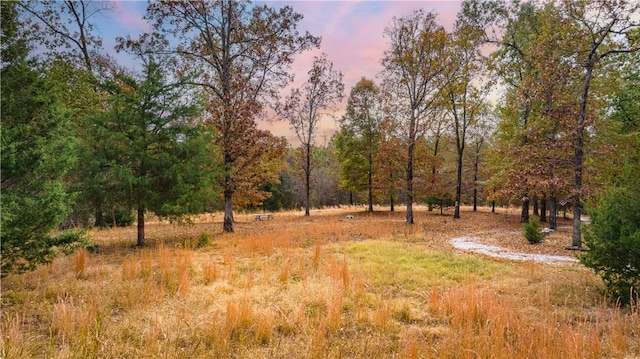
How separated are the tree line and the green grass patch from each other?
11.2 feet

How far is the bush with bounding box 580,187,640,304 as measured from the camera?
15.7ft

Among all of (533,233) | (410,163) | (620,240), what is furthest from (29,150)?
(410,163)

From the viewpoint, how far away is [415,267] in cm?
758

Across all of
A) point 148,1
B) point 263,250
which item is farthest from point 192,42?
point 263,250

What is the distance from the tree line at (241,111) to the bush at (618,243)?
84 cm

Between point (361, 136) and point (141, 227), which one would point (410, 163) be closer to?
point (361, 136)

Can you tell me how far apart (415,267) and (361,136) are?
738 inches

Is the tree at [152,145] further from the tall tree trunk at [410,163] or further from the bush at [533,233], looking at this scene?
the bush at [533,233]

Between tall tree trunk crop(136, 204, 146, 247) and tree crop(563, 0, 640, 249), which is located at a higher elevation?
tree crop(563, 0, 640, 249)

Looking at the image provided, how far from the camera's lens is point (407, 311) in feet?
15.0

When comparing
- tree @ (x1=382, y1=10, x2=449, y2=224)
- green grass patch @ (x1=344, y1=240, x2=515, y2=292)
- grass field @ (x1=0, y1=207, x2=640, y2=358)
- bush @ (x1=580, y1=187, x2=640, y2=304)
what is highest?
tree @ (x1=382, y1=10, x2=449, y2=224)

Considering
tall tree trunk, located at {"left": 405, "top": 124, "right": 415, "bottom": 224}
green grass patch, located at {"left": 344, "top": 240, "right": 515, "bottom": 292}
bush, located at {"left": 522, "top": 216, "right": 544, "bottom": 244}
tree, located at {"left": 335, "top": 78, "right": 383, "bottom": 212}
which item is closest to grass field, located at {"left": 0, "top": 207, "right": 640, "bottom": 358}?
green grass patch, located at {"left": 344, "top": 240, "right": 515, "bottom": 292}

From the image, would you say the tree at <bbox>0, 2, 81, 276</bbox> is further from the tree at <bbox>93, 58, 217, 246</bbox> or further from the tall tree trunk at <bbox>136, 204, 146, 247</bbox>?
the tall tree trunk at <bbox>136, 204, 146, 247</bbox>

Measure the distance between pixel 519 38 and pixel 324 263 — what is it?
17840 mm
